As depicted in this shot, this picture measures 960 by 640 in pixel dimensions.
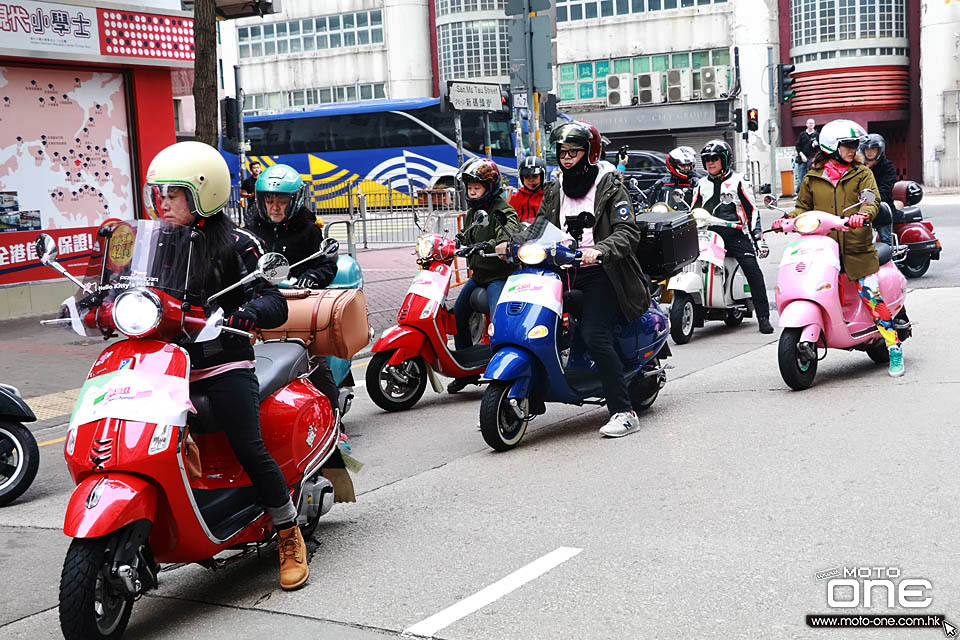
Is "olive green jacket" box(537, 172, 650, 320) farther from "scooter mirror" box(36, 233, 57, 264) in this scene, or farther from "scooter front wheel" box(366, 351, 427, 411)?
"scooter mirror" box(36, 233, 57, 264)

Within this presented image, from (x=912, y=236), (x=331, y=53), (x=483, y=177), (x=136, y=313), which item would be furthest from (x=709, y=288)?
(x=331, y=53)

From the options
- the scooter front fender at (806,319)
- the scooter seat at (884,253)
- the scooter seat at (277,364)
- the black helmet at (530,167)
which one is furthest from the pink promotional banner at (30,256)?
the scooter seat at (277,364)

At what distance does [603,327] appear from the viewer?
23.5 ft

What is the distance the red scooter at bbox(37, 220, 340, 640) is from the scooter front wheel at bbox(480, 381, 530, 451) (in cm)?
219

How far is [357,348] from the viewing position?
6.76m

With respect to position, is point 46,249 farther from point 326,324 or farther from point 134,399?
point 326,324

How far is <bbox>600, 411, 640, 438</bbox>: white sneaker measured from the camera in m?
7.08

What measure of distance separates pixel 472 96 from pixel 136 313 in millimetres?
13114

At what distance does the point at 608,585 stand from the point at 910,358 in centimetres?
560

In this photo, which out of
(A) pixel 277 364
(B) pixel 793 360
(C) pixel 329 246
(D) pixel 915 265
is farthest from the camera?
(D) pixel 915 265

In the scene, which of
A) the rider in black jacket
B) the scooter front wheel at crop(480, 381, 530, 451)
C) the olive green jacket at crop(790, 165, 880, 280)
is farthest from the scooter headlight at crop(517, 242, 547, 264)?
the olive green jacket at crop(790, 165, 880, 280)

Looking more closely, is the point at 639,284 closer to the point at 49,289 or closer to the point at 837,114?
the point at 49,289

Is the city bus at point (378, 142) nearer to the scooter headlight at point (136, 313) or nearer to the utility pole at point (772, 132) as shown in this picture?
the utility pole at point (772, 132)

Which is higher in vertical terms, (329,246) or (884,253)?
(329,246)
